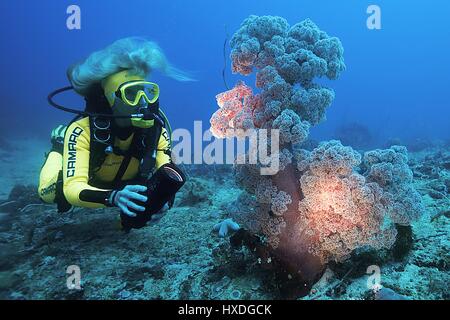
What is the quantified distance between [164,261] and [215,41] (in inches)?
3838

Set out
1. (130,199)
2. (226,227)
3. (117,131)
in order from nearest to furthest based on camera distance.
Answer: (130,199)
(117,131)
(226,227)

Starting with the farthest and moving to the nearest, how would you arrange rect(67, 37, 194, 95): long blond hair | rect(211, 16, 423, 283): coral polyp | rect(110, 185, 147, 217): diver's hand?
rect(67, 37, 194, 95): long blond hair < rect(211, 16, 423, 283): coral polyp < rect(110, 185, 147, 217): diver's hand

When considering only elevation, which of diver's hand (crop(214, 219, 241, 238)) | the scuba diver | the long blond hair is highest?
the long blond hair

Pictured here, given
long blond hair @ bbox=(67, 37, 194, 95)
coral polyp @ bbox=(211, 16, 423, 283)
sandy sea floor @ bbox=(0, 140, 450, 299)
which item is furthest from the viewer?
long blond hair @ bbox=(67, 37, 194, 95)

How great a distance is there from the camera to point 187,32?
95312 millimetres

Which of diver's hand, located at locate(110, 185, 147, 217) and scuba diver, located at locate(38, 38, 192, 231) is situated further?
scuba diver, located at locate(38, 38, 192, 231)

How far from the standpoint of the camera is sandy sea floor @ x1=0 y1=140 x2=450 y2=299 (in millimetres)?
3447

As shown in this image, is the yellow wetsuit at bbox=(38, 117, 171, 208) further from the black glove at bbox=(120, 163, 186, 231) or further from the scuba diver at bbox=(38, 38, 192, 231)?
the black glove at bbox=(120, 163, 186, 231)

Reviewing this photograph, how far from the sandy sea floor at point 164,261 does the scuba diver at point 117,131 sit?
739 mm

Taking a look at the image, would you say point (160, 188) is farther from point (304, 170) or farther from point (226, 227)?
point (226, 227)

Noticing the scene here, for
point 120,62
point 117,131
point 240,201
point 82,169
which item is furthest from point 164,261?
point 120,62

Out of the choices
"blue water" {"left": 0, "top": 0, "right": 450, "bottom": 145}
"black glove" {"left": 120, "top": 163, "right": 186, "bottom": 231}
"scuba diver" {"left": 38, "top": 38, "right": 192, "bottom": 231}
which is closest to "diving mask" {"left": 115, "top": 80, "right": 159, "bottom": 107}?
"scuba diver" {"left": 38, "top": 38, "right": 192, "bottom": 231}

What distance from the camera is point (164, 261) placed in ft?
13.9

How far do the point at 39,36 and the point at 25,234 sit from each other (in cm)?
8237
